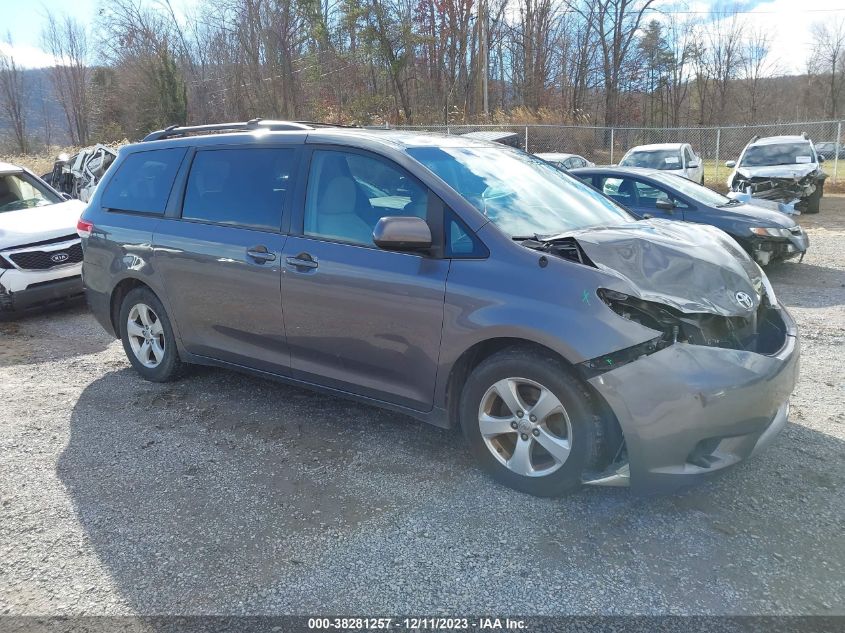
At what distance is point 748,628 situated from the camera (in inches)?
93.2

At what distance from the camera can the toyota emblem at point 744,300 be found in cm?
318

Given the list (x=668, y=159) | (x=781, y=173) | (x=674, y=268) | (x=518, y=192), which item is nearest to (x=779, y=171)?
(x=781, y=173)

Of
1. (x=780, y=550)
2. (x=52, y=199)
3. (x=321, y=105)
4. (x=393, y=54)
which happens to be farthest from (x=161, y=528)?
(x=321, y=105)

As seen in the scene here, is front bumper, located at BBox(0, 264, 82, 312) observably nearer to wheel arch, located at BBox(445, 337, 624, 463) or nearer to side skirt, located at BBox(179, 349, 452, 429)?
side skirt, located at BBox(179, 349, 452, 429)

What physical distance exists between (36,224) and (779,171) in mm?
14579

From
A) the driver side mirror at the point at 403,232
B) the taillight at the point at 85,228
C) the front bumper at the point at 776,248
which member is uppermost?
the driver side mirror at the point at 403,232

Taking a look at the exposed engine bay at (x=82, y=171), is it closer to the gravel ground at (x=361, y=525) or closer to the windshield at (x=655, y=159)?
the gravel ground at (x=361, y=525)

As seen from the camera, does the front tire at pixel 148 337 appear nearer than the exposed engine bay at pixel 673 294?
No

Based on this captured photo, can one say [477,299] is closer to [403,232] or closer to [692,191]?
[403,232]

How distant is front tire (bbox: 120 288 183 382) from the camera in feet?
16.3

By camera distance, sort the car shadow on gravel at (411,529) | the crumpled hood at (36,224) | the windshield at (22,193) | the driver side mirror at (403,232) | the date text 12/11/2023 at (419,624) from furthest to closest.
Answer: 1. the windshield at (22,193)
2. the crumpled hood at (36,224)
3. the driver side mirror at (403,232)
4. the car shadow on gravel at (411,529)
5. the date text 12/11/2023 at (419,624)

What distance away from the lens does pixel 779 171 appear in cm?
1479

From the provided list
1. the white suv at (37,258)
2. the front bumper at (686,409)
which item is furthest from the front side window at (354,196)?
the white suv at (37,258)

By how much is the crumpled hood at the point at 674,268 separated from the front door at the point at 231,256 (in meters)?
1.86
